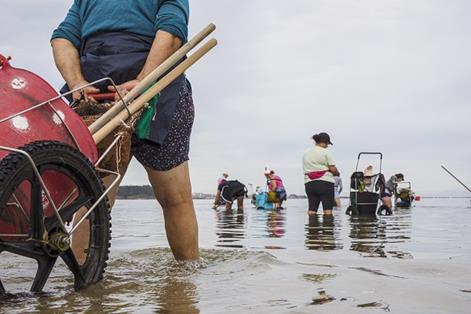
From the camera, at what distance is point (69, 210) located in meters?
2.24

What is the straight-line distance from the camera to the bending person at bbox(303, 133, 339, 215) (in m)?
10.3

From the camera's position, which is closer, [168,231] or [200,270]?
[200,270]

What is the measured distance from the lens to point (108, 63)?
3.07 m

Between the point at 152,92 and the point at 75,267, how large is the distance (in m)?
1.03

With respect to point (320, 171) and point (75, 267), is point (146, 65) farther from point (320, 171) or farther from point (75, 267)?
point (320, 171)

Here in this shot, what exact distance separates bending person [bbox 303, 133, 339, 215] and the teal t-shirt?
7.34 metres

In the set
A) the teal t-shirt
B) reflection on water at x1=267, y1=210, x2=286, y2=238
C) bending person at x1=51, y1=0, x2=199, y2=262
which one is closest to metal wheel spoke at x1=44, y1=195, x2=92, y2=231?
bending person at x1=51, y1=0, x2=199, y2=262

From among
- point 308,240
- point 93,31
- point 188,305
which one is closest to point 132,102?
point 93,31

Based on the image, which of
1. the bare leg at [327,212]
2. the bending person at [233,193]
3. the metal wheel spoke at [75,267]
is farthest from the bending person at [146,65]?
the bending person at [233,193]

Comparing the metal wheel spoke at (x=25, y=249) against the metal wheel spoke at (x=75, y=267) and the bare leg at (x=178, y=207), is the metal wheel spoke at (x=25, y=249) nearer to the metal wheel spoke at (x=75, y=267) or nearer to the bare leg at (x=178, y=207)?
the metal wheel spoke at (x=75, y=267)

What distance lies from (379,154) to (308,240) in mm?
10000

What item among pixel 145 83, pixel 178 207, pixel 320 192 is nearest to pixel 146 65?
pixel 145 83

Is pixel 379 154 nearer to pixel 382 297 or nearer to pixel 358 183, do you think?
pixel 358 183

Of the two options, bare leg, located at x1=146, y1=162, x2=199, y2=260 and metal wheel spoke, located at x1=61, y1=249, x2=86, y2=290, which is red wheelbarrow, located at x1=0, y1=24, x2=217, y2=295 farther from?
bare leg, located at x1=146, y1=162, x2=199, y2=260
